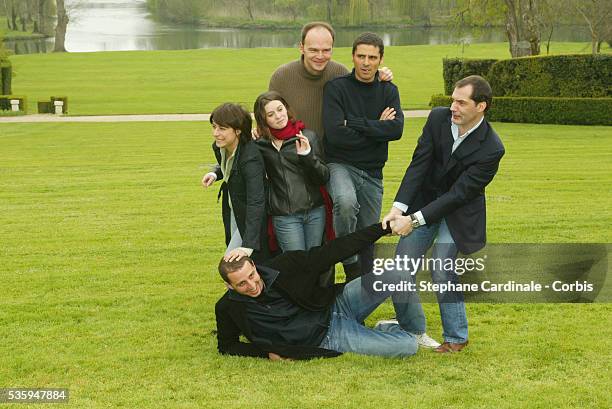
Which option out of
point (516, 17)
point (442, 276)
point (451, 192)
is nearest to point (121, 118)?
point (516, 17)

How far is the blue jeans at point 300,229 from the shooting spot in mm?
6180

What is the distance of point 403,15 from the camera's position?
311ft

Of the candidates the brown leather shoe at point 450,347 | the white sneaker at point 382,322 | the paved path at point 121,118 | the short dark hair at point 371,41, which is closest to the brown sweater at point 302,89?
the short dark hair at point 371,41

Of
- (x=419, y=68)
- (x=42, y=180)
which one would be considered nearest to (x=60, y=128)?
(x=42, y=180)

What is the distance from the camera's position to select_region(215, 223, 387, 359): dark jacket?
18.9 ft

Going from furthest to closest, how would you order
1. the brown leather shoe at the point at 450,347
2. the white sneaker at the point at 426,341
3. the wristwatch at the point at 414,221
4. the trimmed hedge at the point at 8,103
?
the trimmed hedge at the point at 8,103 < the white sneaker at the point at 426,341 < the brown leather shoe at the point at 450,347 < the wristwatch at the point at 414,221

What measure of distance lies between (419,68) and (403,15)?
43.6m

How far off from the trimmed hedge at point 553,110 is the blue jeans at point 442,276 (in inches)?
839

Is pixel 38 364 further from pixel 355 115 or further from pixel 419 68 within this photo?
pixel 419 68

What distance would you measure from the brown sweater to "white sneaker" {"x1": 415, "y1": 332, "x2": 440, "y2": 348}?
5.97 ft

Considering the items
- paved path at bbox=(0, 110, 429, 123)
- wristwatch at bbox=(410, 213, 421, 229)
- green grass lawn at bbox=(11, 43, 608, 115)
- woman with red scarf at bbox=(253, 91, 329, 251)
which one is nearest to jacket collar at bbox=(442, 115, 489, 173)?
wristwatch at bbox=(410, 213, 421, 229)

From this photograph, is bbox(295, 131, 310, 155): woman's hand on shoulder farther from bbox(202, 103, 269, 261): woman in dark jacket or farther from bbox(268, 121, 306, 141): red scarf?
bbox(202, 103, 269, 261): woman in dark jacket

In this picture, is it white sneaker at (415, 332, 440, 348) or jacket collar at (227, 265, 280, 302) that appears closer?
jacket collar at (227, 265, 280, 302)

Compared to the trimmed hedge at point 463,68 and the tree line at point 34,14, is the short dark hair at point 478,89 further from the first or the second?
the tree line at point 34,14
